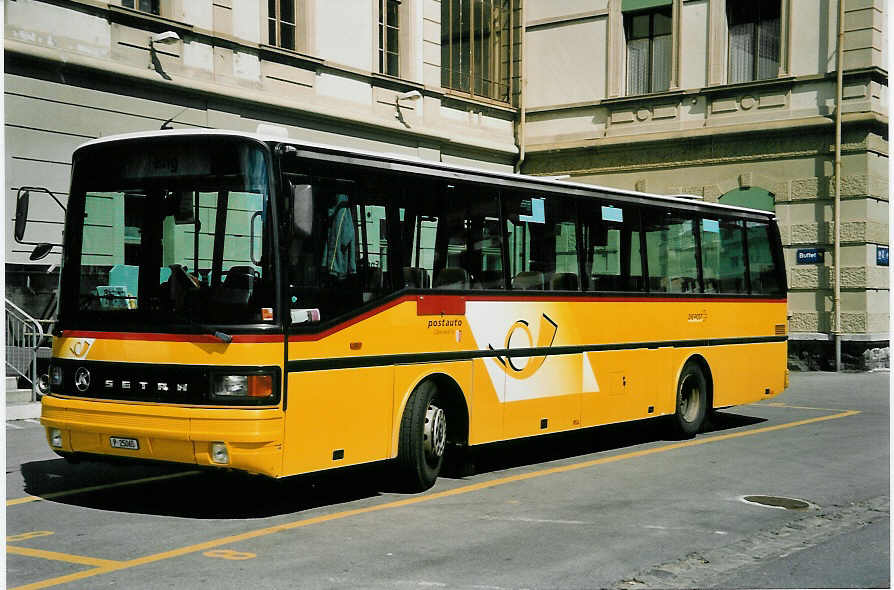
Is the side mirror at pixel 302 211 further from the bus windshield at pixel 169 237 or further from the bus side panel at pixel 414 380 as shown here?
the bus side panel at pixel 414 380

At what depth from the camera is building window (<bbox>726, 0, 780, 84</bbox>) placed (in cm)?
2645

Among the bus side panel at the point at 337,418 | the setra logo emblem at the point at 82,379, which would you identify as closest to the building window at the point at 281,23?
the bus side panel at the point at 337,418

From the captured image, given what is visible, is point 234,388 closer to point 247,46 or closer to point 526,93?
point 247,46

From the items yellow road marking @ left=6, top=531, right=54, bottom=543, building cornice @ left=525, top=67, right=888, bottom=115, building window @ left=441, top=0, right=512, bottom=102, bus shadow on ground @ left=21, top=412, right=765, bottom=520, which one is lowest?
bus shadow on ground @ left=21, top=412, right=765, bottom=520

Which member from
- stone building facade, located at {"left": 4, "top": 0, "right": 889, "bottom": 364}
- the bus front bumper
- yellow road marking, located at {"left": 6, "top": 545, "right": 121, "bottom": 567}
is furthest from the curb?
yellow road marking, located at {"left": 6, "top": 545, "right": 121, "bottom": 567}

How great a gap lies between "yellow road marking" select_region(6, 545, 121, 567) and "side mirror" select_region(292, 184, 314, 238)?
279cm

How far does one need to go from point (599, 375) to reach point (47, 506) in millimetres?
6215

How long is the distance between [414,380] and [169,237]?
8.27 ft

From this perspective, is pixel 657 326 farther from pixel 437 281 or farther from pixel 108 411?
pixel 108 411

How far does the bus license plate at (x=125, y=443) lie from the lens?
8812 mm

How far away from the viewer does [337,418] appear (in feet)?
30.7

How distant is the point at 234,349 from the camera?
8.62 meters

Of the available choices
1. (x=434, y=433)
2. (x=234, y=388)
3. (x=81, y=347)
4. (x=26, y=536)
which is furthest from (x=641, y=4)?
(x=26, y=536)

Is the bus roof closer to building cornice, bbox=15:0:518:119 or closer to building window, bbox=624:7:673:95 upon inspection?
building cornice, bbox=15:0:518:119
